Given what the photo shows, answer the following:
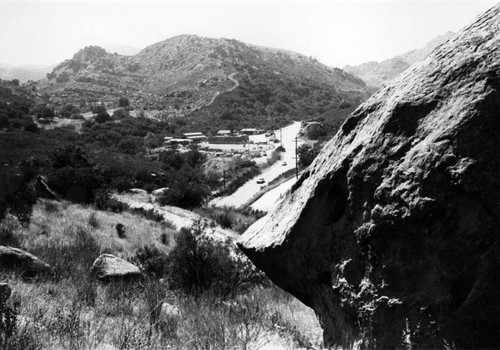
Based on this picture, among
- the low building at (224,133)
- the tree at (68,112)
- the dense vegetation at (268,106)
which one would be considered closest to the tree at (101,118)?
the tree at (68,112)

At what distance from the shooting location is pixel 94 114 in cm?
9519

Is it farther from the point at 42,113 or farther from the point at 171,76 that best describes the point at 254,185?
the point at 171,76

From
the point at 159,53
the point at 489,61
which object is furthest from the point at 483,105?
the point at 159,53

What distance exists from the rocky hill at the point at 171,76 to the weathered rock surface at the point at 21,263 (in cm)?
10619

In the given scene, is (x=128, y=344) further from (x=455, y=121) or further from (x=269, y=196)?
(x=269, y=196)

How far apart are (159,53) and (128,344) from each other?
209 metres

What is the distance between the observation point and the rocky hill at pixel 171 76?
126 meters

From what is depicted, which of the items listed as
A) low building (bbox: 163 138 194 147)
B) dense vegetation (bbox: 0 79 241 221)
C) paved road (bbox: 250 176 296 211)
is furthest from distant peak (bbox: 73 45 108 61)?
paved road (bbox: 250 176 296 211)

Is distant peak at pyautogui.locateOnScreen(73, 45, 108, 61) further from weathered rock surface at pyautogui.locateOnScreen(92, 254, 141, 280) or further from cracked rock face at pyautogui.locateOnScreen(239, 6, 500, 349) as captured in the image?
cracked rock face at pyautogui.locateOnScreen(239, 6, 500, 349)

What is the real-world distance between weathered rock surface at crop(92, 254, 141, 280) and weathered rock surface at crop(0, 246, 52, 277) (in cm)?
86

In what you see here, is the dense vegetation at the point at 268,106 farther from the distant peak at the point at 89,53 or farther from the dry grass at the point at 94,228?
the distant peak at the point at 89,53

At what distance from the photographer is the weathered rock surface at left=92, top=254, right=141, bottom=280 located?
7219mm

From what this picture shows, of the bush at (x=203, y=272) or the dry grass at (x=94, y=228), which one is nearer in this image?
the bush at (x=203, y=272)

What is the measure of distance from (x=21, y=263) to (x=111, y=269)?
1520mm
